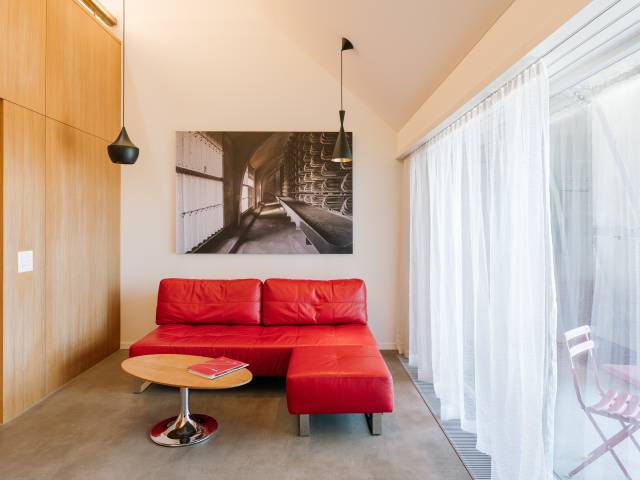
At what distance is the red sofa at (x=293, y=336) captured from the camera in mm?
2773

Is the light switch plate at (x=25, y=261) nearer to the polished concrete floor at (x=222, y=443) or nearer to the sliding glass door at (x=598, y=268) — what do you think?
the polished concrete floor at (x=222, y=443)

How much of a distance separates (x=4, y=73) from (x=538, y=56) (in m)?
3.33

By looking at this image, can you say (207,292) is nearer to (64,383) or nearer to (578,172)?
(64,383)

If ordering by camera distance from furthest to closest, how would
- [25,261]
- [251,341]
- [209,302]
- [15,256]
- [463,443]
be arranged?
1. [209,302]
2. [251,341]
3. [25,261]
4. [15,256]
5. [463,443]

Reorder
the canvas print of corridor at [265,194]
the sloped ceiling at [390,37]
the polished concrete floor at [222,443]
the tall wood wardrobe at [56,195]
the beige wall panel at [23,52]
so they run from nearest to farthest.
Result: the sloped ceiling at [390,37] → the polished concrete floor at [222,443] → the beige wall panel at [23,52] → the tall wood wardrobe at [56,195] → the canvas print of corridor at [265,194]

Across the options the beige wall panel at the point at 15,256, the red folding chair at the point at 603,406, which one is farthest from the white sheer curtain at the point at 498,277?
the beige wall panel at the point at 15,256

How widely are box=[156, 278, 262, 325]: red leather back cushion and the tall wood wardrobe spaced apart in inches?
28.3

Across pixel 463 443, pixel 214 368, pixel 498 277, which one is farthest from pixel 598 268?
pixel 214 368

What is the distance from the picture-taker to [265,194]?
15.2 ft

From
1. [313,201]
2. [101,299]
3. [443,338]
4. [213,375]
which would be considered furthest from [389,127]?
[101,299]

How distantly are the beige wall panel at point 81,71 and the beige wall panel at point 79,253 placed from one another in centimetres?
16

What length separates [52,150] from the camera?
349cm

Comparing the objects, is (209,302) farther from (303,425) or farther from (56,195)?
(303,425)

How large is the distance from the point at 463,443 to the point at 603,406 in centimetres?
111
